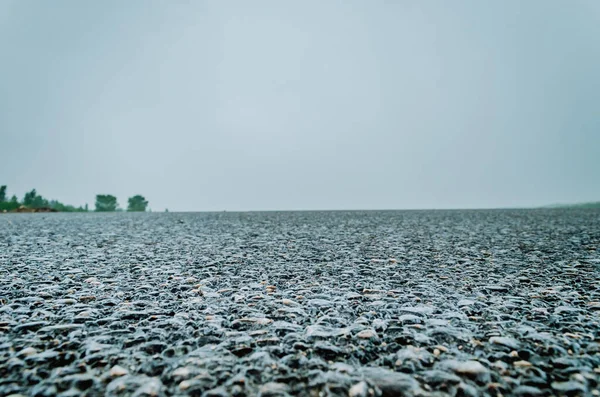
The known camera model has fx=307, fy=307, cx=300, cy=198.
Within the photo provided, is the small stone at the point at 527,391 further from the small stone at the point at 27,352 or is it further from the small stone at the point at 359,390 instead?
the small stone at the point at 27,352

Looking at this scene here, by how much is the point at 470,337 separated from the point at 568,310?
1097 mm

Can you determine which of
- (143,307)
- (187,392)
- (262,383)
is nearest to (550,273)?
(262,383)

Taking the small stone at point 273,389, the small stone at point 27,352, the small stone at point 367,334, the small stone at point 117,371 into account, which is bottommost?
the small stone at point 273,389

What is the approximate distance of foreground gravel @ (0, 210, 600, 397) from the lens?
4.58ft

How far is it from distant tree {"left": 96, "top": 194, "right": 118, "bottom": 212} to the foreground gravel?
41.4 meters

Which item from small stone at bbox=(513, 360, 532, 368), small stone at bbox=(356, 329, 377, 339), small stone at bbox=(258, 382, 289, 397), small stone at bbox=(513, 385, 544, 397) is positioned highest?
small stone at bbox=(356, 329, 377, 339)

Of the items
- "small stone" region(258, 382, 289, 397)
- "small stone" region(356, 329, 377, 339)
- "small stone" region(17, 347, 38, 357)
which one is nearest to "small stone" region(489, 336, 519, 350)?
"small stone" region(356, 329, 377, 339)

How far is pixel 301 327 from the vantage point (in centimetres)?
203

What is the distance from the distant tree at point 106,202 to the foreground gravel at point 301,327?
41.4 meters

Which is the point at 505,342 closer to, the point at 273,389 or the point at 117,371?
the point at 273,389

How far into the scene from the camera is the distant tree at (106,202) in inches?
1572

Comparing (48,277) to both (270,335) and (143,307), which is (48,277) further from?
(270,335)

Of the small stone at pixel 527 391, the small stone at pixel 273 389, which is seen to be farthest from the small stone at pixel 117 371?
the small stone at pixel 527 391

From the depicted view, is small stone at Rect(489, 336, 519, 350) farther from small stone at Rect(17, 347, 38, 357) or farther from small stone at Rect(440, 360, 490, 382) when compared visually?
small stone at Rect(17, 347, 38, 357)
